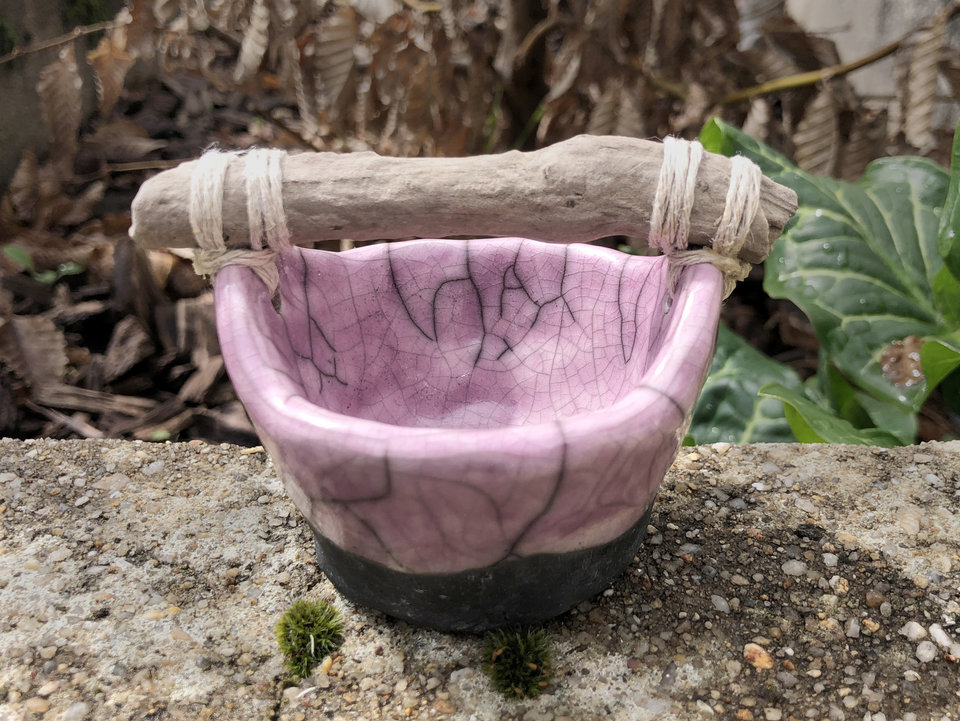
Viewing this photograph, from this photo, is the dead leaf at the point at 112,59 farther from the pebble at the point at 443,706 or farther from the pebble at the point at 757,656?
the pebble at the point at 757,656

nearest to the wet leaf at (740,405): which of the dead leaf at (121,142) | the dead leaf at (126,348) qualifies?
the dead leaf at (126,348)

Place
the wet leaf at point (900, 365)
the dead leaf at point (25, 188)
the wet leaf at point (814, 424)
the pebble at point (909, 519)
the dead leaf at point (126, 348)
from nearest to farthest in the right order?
1. the pebble at point (909, 519)
2. the wet leaf at point (814, 424)
3. the wet leaf at point (900, 365)
4. the dead leaf at point (126, 348)
5. the dead leaf at point (25, 188)

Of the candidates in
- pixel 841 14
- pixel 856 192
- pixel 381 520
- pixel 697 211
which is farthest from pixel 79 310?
pixel 841 14

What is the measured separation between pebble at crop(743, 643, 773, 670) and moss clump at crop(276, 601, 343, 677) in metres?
0.53

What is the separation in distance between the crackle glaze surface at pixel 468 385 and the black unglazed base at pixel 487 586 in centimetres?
3

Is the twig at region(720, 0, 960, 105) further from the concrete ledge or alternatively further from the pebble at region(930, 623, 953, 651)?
the pebble at region(930, 623, 953, 651)

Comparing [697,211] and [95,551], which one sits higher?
[697,211]

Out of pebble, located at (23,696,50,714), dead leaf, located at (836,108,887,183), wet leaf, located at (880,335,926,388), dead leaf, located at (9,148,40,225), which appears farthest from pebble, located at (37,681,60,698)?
dead leaf, located at (836,108,887,183)

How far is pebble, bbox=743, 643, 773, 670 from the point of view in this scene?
999 mm

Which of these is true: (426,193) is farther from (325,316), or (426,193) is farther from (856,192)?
(856,192)

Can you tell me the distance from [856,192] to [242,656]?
1639mm

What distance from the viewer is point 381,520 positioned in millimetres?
867

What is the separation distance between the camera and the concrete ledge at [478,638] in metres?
0.95

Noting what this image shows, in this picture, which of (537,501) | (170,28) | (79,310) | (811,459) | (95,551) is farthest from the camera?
(79,310)
